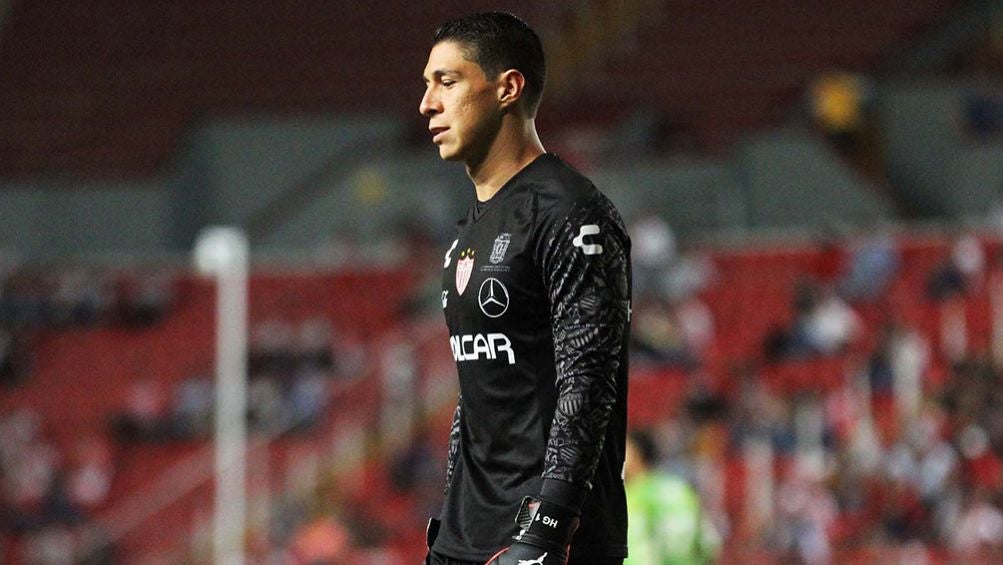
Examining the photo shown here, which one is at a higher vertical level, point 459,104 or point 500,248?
point 459,104

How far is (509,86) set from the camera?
139 inches

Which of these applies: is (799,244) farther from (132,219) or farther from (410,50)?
(132,219)

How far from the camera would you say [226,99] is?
23.6 meters

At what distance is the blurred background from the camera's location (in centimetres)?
1595

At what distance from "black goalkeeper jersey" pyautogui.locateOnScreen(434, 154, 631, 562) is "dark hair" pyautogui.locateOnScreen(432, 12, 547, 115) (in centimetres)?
19

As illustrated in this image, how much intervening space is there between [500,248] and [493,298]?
102mm

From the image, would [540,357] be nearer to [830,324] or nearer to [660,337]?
[830,324]

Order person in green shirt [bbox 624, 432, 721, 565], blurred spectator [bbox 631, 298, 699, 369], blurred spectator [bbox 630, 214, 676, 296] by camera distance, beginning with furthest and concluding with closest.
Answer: blurred spectator [bbox 630, 214, 676, 296] < blurred spectator [bbox 631, 298, 699, 369] < person in green shirt [bbox 624, 432, 721, 565]

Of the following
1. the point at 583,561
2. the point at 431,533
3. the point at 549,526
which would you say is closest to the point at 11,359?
the point at 431,533

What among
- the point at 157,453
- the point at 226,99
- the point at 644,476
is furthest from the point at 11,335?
the point at 644,476

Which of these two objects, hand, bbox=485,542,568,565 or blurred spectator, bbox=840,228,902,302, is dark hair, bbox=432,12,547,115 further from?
blurred spectator, bbox=840,228,902,302

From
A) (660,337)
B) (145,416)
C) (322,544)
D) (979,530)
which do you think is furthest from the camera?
(145,416)

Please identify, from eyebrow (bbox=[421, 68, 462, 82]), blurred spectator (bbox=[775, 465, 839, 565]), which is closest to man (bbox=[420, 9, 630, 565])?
eyebrow (bbox=[421, 68, 462, 82])

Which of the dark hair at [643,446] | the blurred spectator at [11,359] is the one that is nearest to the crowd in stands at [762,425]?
the blurred spectator at [11,359]
